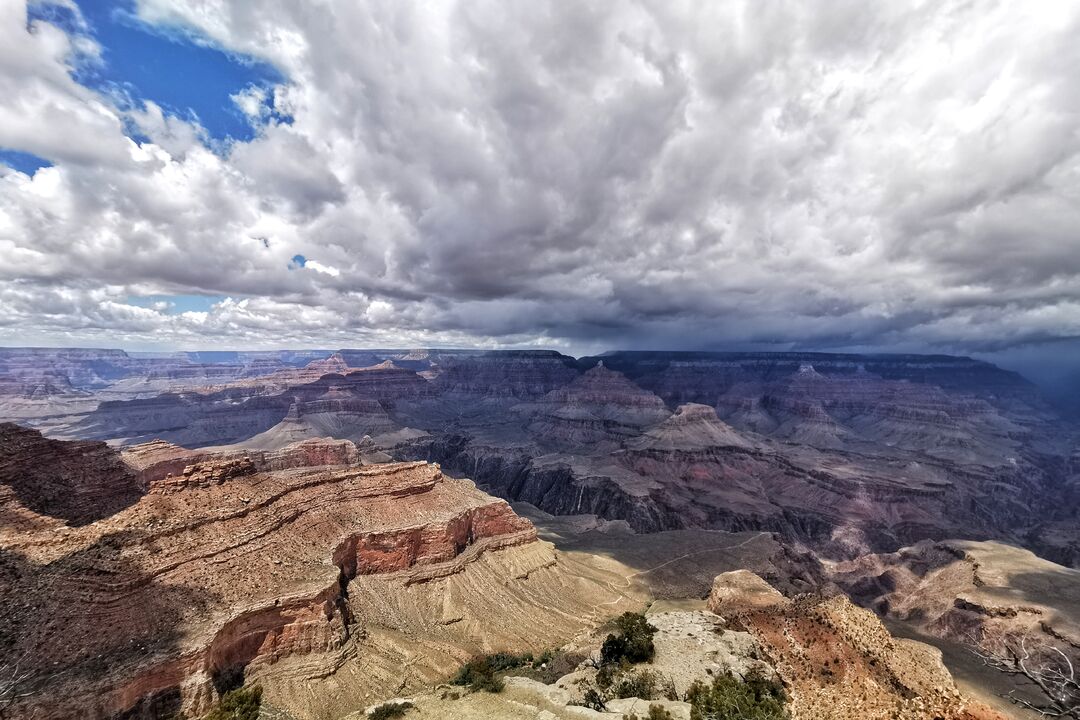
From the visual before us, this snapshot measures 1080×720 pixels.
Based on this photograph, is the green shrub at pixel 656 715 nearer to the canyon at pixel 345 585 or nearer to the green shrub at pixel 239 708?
the canyon at pixel 345 585

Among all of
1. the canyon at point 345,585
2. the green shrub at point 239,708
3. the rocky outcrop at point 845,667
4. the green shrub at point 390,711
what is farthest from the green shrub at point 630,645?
the green shrub at point 239,708

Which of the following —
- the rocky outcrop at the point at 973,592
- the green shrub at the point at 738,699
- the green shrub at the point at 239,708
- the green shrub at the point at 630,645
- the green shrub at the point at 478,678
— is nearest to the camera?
the green shrub at the point at 738,699

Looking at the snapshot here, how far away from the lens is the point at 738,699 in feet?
110

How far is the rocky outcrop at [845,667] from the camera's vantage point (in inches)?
1131

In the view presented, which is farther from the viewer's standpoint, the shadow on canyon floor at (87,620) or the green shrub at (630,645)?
the green shrub at (630,645)

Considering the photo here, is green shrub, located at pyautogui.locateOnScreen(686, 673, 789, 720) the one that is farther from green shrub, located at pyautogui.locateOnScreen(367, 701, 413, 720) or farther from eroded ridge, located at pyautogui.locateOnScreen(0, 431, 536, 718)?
eroded ridge, located at pyautogui.locateOnScreen(0, 431, 536, 718)

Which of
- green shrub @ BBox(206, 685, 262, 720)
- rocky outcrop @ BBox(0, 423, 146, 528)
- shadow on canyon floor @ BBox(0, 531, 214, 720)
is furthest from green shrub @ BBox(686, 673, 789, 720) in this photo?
rocky outcrop @ BBox(0, 423, 146, 528)

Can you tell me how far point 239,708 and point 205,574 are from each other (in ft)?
60.0

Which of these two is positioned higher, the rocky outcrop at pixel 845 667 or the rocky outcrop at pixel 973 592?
the rocky outcrop at pixel 845 667

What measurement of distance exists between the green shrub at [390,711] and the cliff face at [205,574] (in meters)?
11.7

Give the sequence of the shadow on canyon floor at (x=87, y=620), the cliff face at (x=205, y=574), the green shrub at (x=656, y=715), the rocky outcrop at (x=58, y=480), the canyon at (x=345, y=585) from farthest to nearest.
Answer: the rocky outcrop at (x=58, y=480), the canyon at (x=345, y=585), the cliff face at (x=205, y=574), the shadow on canyon floor at (x=87, y=620), the green shrub at (x=656, y=715)

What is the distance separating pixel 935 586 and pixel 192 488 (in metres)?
136

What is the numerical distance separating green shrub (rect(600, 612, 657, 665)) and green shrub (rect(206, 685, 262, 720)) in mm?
28703

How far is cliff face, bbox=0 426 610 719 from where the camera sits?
130ft
